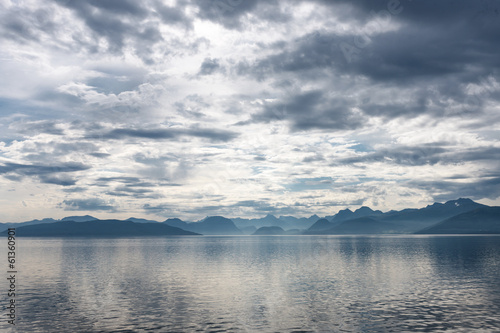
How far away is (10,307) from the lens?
184 ft

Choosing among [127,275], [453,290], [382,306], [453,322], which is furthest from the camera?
[127,275]

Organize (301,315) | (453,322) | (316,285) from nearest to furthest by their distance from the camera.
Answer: (453,322) → (301,315) → (316,285)

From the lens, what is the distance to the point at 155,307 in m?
56.1

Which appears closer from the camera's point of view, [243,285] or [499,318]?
[499,318]

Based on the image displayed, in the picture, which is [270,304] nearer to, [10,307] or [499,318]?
[499,318]

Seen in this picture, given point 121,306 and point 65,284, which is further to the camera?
point 65,284

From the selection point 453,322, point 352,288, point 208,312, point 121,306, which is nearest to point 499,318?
point 453,322

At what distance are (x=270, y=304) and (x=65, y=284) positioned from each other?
47.8m

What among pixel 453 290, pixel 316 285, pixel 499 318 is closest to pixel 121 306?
pixel 316 285

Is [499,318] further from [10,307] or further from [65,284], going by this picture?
[65,284]

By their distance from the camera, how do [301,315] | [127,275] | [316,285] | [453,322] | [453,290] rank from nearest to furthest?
[453,322]
[301,315]
[453,290]
[316,285]
[127,275]

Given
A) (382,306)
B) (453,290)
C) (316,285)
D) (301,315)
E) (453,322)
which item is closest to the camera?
(453,322)

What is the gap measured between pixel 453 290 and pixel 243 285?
39.5 metres

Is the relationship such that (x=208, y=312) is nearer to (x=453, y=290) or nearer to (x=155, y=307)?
(x=155, y=307)
